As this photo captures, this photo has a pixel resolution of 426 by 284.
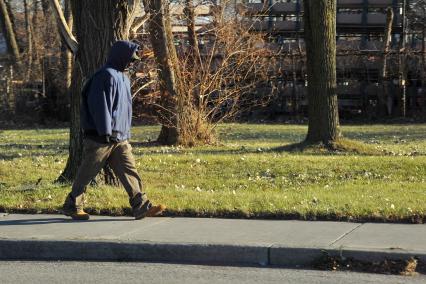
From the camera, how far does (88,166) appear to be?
8.00 meters

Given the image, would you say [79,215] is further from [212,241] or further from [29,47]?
[29,47]

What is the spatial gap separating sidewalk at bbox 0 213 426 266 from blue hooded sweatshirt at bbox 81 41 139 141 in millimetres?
1181

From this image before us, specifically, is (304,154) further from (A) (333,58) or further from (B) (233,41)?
(B) (233,41)

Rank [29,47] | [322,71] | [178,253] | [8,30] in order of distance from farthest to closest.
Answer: [8,30], [29,47], [322,71], [178,253]

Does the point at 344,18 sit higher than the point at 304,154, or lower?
higher

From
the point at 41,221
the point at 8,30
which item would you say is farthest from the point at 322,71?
the point at 8,30

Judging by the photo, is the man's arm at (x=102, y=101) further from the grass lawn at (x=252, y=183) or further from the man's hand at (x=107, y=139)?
the grass lawn at (x=252, y=183)

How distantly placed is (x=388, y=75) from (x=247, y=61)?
1159 centimetres

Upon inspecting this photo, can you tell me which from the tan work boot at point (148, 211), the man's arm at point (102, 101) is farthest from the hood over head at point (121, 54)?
the tan work boot at point (148, 211)

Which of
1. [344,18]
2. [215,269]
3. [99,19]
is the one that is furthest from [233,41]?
[344,18]

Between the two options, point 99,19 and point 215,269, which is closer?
point 215,269

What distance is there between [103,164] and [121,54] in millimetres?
1340

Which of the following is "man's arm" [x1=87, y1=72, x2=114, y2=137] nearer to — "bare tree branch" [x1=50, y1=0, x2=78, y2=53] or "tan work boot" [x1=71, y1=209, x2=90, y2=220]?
"tan work boot" [x1=71, y1=209, x2=90, y2=220]

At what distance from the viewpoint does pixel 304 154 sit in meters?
13.2
